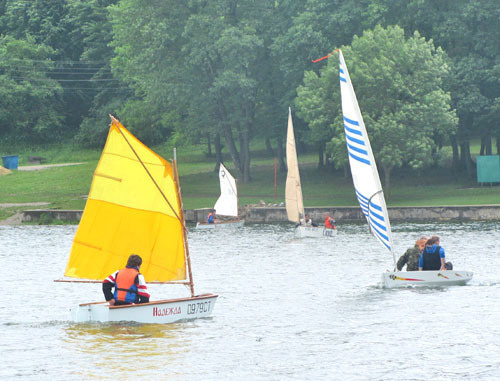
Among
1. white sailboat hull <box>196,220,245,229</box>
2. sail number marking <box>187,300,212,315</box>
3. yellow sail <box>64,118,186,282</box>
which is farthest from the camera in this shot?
white sailboat hull <box>196,220,245,229</box>

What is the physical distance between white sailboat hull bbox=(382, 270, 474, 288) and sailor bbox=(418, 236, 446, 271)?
30 cm

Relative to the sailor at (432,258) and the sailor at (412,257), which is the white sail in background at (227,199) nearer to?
the sailor at (412,257)

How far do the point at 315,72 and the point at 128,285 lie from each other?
6188 centimetres

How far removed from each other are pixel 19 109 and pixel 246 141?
40.0m

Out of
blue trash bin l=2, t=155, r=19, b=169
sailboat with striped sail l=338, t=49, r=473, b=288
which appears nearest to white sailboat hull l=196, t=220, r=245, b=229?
sailboat with striped sail l=338, t=49, r=473, b=288

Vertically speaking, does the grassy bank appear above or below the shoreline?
above

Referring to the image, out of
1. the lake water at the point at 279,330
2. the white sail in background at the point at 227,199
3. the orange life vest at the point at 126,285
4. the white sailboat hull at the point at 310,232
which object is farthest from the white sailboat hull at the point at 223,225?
the orange life vest at the point at 126,285

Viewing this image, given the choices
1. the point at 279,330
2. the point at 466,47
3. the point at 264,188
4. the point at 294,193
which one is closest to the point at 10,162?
the point at 264,188

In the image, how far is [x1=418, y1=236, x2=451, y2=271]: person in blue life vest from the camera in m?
30.3

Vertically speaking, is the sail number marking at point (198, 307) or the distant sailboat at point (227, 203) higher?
the distant sailboat at point (227, 203)

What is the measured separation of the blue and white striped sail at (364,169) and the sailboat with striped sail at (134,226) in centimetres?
726

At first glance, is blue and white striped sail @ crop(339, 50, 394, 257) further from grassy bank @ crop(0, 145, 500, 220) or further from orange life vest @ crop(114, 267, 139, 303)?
grassy bank @ crop(0, 145, 500, 220)

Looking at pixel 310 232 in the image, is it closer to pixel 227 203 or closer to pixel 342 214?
pixel 342 214

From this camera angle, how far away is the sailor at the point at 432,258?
99.6 ft
